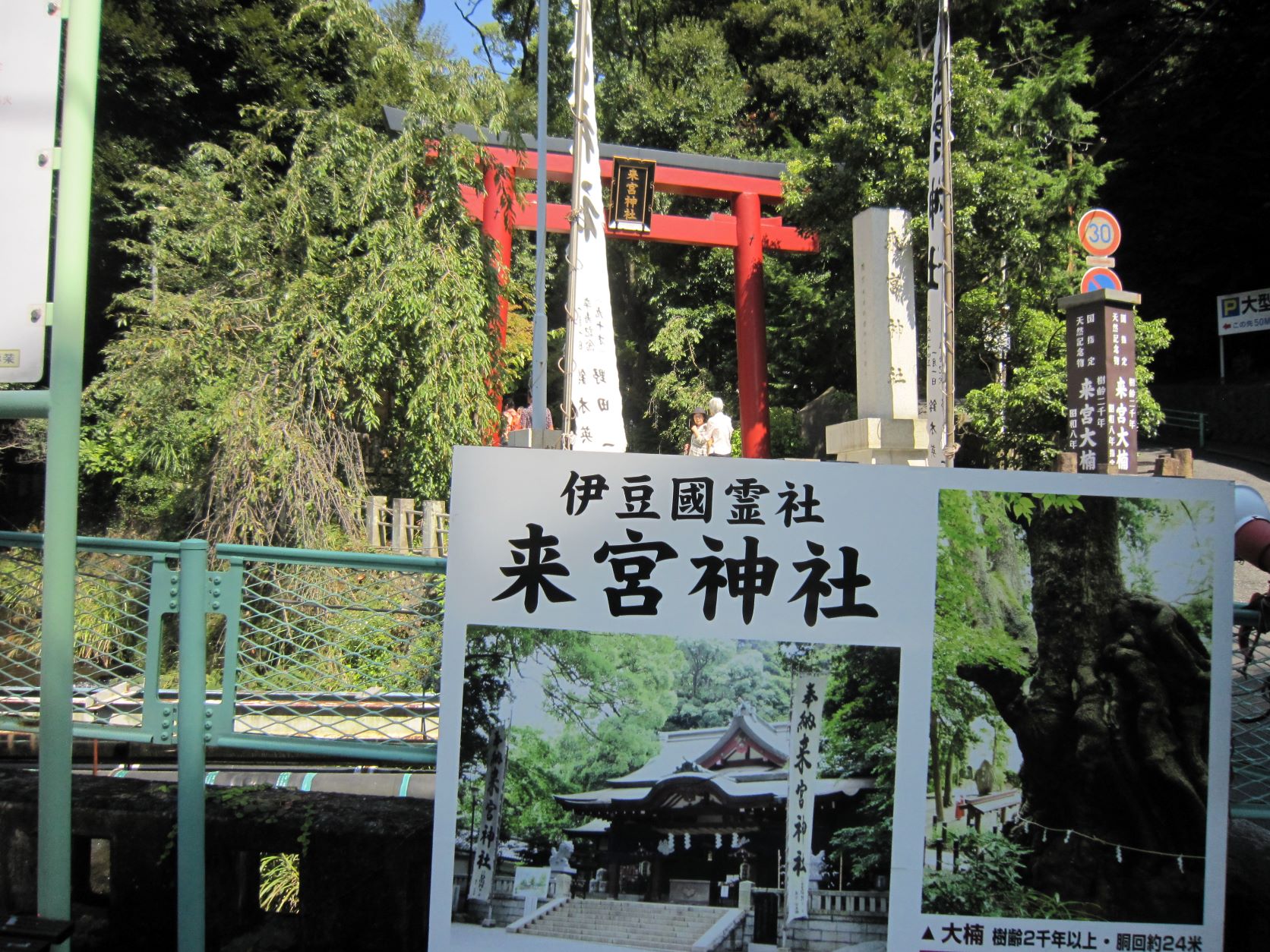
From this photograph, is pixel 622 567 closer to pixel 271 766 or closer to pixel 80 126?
pixel 80 126

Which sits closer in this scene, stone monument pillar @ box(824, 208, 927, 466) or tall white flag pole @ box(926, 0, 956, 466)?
tall white flag pole @ box(926, 0, 956, 466)

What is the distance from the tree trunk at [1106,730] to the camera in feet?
7.51

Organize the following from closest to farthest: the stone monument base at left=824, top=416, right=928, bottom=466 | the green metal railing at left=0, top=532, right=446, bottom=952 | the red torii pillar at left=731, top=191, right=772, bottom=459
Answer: the green metal railing at left=0, top=532, right=446, bottom=952 < the stone monument base at left=824, top=416, right=928, bottom=466 < the red torii pillar at left=731, top=191, right=772, bottom=459

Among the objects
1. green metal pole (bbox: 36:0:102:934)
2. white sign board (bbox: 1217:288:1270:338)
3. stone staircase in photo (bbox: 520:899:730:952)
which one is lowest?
stone staircase in photo (bbox: 520:899:730:952)

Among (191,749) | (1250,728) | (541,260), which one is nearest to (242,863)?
(191,749)

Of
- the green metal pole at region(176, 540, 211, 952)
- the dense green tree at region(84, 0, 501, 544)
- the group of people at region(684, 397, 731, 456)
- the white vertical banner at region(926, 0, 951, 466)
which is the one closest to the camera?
the green metal pole at region(176, 540, 211, 952)

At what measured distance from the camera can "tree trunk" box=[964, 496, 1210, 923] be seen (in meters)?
2.29

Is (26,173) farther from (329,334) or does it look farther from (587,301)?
(329,334)

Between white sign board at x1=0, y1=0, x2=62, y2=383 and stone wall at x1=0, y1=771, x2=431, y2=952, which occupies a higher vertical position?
white sign board at x1=0, y1=0, x2=62, y2=383

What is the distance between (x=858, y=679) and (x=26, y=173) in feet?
7.25

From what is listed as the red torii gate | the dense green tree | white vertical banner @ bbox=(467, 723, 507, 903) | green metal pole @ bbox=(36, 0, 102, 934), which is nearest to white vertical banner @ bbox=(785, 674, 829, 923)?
white vertical banner @ bbox=(467, 723, 507, 903)

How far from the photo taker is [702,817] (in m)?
2.27

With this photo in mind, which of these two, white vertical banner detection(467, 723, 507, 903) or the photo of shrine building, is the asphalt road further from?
white vertical banner detection(467, 723, 507, 903)

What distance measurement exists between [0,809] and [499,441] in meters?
7.63
